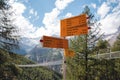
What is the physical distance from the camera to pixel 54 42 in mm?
7762

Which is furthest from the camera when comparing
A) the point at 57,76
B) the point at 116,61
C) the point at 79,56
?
the point at 57,76

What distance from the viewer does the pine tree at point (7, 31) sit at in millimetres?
15977

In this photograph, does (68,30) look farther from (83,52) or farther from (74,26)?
(83,52)

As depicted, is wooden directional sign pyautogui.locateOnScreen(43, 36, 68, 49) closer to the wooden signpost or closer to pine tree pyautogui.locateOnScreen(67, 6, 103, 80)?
the wooden signpost

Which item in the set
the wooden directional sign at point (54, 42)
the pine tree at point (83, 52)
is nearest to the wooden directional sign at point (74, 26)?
the wooden directional sign at point (54, 42)

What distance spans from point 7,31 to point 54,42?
8682mm

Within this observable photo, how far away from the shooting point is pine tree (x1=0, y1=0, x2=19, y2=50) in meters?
16.0

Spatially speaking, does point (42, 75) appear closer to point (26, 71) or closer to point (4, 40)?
point (26, 71)

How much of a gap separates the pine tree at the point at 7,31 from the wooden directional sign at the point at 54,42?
8.51 metres

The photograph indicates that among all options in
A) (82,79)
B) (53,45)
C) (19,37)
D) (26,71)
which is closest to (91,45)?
(82,79)

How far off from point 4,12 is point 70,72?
1318 centimetres

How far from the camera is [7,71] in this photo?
15641 mm

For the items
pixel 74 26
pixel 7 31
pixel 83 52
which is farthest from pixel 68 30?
pixel 83 52

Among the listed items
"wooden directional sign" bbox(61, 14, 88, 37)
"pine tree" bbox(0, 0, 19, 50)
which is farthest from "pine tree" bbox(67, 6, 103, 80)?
"wooden directional sign" bbox(61, 14, 88, 37)
